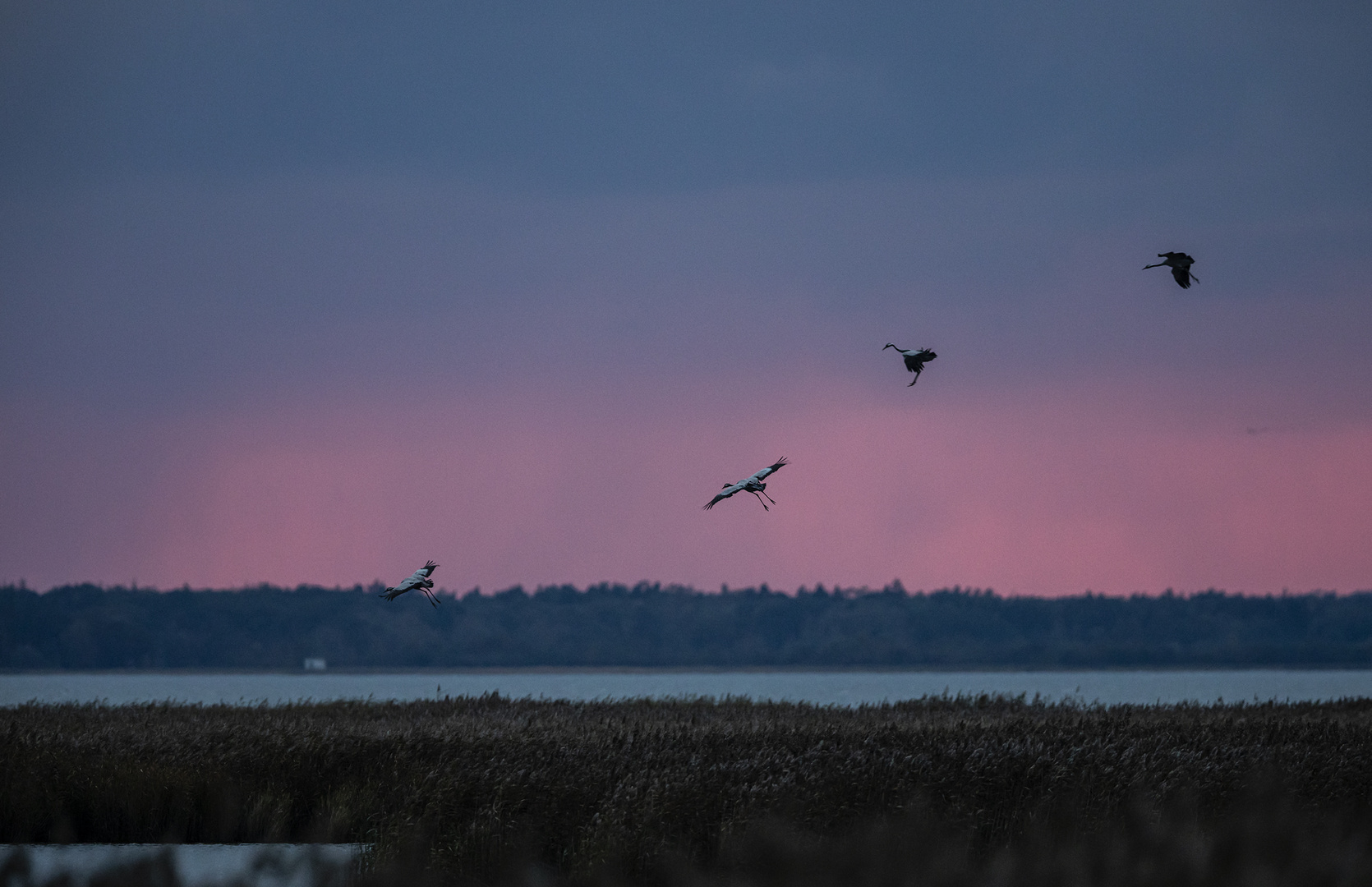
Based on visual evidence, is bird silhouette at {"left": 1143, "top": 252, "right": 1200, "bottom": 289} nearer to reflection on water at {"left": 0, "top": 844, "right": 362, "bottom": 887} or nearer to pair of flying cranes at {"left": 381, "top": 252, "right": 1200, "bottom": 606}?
pair of flying cranes at {"left": 381, "top": 252, "right": 1200, "bottom": 606}

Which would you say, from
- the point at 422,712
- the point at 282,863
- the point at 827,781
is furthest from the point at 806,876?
the point at 422,712

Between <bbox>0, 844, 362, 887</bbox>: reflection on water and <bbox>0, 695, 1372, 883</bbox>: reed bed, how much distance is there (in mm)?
490

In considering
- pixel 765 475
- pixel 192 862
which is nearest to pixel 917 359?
pixel 765 475

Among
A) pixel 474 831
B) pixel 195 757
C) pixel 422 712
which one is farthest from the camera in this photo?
pixel 422 712

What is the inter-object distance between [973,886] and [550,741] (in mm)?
11842

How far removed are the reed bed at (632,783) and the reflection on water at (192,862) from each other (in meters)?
0.49

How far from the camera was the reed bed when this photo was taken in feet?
50.2

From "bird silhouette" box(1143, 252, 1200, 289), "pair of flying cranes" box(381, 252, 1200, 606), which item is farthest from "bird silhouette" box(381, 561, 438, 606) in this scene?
"bird silhouette" box(1143, 252, 1200, 289)

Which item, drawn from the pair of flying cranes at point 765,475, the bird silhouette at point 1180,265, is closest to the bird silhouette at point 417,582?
the pair of flying cranes at point 765,475

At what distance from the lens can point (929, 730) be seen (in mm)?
21781

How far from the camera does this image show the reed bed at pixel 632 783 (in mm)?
15305

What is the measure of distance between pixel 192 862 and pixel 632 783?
5.29 m

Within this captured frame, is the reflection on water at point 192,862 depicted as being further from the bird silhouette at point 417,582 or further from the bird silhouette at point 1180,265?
the bird silhouette at point 1180,265

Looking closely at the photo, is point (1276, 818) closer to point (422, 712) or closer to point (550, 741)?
point (550, 741)
